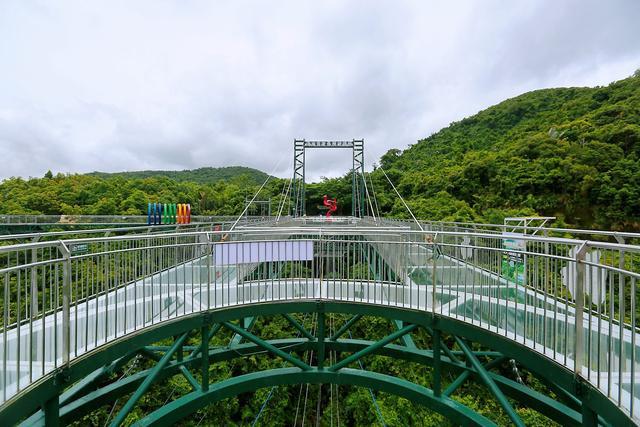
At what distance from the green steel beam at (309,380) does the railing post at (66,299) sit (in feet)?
6.41

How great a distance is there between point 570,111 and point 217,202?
49.2 meters

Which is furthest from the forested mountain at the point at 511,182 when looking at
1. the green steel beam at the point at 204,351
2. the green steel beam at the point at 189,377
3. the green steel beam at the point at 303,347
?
the green steel beam at the point at 204,351

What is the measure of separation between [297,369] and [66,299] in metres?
3.85

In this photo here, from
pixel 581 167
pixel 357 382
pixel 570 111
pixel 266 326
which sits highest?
pixel 570 111

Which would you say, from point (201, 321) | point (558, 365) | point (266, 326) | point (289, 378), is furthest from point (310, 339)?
point (266, 326)

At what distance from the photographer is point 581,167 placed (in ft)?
72.9

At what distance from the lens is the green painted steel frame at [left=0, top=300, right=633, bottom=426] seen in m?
2.37

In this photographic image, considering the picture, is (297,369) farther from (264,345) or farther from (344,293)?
(344,293)

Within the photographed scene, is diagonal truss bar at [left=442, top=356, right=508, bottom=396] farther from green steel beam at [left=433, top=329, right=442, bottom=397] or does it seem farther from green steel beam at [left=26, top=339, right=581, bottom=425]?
green steel beam at [left=26, top=339, right=581, bottom=425]

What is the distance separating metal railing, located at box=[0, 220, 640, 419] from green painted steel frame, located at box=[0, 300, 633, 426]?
74 millimetres

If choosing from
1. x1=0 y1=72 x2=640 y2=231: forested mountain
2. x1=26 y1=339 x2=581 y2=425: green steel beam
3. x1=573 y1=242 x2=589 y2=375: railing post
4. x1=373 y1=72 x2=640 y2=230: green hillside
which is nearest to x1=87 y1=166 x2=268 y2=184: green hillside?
x1=0 y1=72 x2=640 y2=231: forested mountain

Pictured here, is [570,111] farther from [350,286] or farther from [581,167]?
[350,286]

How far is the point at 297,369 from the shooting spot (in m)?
5.47

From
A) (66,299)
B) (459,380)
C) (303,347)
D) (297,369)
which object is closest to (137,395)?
(66,299)
